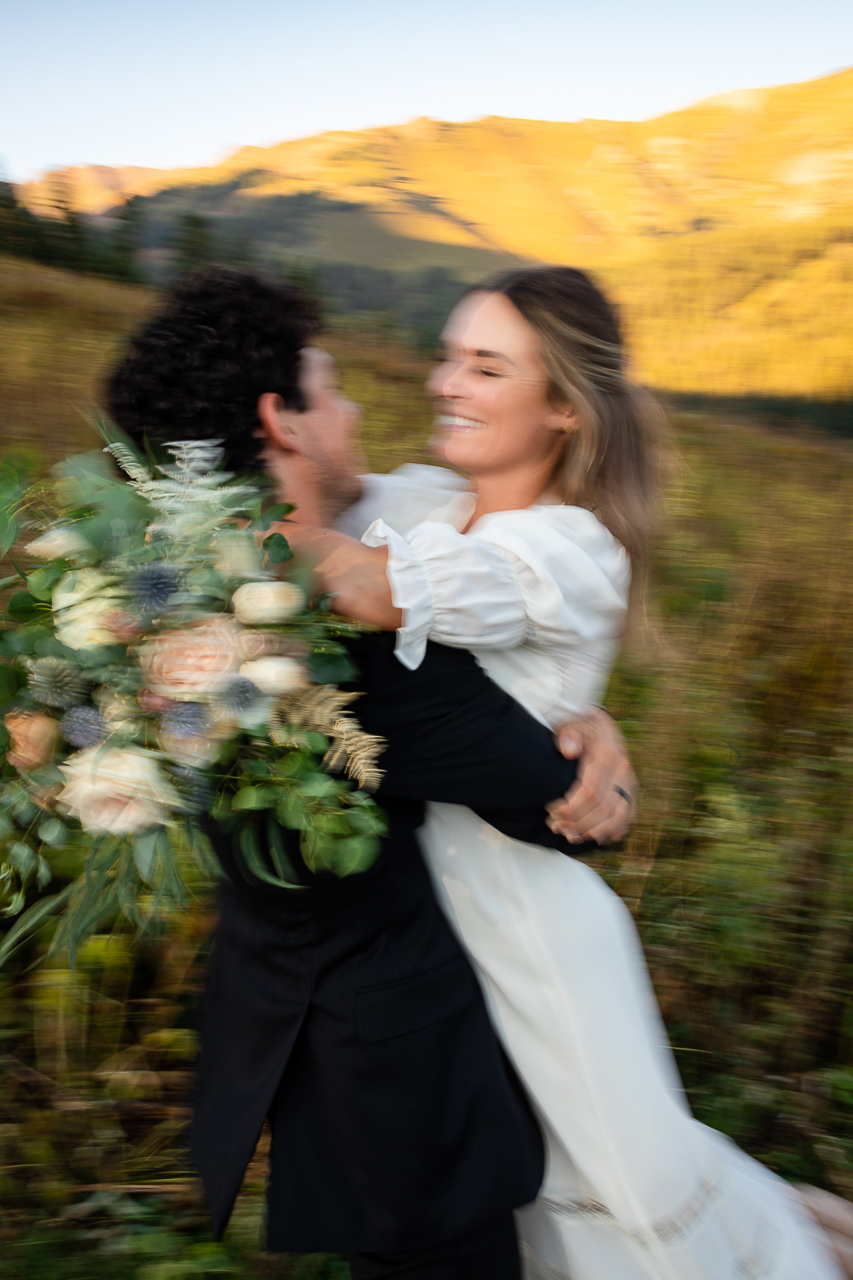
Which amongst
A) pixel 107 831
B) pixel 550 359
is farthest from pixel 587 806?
A: pixel 550 359

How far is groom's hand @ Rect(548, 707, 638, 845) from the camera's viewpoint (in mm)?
1400

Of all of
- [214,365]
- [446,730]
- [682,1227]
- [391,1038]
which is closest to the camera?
[446,730]

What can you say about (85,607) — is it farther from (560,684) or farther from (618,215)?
(618,215)

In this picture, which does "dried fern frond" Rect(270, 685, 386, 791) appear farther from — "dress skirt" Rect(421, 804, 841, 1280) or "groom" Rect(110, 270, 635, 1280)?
"dress skirt" Rect(421, 804, 841, 1280)

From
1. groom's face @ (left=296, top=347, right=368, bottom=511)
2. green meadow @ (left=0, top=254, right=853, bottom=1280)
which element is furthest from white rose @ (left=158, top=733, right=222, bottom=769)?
green meadow @ (left=0, top=254, right=853, bottom=1280)

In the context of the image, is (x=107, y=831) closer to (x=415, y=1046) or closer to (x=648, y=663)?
(x=415, y=1046)

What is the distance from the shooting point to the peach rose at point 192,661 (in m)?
1.00

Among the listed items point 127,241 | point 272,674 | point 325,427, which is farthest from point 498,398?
point 127,241

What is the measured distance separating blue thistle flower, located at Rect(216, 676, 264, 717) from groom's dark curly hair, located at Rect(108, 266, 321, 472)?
58 centimetres

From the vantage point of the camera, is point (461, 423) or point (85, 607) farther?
point (461, 423)

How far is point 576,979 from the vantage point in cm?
152

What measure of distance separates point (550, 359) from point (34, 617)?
102cm

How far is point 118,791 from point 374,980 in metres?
0.58

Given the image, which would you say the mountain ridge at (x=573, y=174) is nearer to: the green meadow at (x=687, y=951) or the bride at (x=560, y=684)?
the green meadow at (x=687, y=951)
